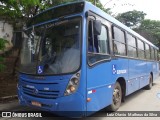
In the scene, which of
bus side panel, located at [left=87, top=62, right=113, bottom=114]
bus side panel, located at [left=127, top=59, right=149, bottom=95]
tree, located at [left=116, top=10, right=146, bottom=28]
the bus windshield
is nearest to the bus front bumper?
bus side panel, located at [left=87, top=62, right=113, bottom=114]

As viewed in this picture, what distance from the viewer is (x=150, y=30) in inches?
1989

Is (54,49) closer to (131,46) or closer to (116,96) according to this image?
A: (116,96)

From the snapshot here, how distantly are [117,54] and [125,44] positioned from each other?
1.25 metres

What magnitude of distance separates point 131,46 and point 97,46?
11.9ft

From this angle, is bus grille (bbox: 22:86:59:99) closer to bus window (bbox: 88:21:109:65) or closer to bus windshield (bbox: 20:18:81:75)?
bus windshield (bbox: 20:18:81:75)

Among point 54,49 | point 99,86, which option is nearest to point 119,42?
point 99,86

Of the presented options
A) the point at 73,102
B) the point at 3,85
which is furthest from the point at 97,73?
the point at 3,85

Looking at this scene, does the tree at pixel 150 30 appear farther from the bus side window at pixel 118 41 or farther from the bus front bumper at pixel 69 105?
the bus front bumper at pixel 69 105

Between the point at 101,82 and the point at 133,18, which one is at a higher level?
the point at 133,18

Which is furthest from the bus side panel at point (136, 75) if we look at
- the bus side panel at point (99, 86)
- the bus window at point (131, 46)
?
the bus side panel at point (99, 86)

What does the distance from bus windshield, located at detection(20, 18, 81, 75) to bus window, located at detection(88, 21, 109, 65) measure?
12.6 inches

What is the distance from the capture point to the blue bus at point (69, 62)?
5.20 meters

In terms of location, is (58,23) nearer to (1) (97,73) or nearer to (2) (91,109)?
(1) (97,73)

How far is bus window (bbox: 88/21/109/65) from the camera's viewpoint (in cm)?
557
